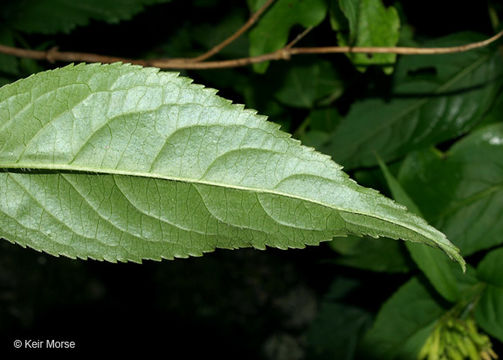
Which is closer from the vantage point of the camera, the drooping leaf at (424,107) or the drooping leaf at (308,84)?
the drooping leaf at (424,107)

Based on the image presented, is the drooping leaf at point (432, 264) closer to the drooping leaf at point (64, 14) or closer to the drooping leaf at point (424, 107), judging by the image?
the drooping leaf at point (424, 107)

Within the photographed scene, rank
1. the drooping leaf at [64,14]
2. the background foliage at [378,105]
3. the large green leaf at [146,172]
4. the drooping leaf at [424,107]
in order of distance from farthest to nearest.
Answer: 1. the drooping leaf at [64,14]
2. the drooping leaf at [424,107]
3. the background foliage at [378,105]
4. the large green leaf at [146,172]

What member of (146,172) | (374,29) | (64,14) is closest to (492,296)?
(374,29)

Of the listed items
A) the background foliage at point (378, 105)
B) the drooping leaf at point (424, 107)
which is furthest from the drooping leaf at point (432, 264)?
the drooping leaf at point (424, 107)

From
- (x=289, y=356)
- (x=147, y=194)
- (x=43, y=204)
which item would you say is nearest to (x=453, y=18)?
(x=147, y=194)

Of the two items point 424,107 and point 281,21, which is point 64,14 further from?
point 424,107

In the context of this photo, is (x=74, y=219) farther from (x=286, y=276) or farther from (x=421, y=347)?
(x=286, y=276)
